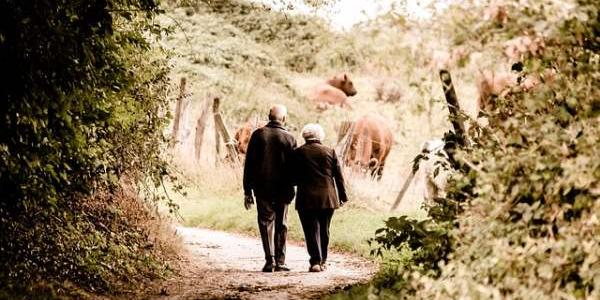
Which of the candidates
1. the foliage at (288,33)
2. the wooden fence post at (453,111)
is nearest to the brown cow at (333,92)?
the foliage at (288,33)

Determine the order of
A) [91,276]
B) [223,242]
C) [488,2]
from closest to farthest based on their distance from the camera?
[488,2]
[91,276]
[223,242]

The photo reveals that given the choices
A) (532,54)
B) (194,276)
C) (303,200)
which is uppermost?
(532,54)

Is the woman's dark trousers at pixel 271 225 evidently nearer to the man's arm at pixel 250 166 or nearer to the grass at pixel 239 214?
the man's arm at pixel 250 166

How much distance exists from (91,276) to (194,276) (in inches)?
83.8

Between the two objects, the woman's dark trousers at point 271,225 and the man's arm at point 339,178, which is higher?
the man's arm at point 339,178

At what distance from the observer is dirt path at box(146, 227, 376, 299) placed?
28.1 ft

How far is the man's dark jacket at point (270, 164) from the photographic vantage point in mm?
10164

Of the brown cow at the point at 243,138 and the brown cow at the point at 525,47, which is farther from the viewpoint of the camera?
the brown cow at the point at 243,138

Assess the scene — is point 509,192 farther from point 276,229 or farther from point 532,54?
point 276,229

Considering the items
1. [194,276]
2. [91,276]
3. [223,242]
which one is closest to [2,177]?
[91,276]

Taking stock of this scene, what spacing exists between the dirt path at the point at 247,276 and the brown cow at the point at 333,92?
15938 millimetres

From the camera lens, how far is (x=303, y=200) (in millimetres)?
10031

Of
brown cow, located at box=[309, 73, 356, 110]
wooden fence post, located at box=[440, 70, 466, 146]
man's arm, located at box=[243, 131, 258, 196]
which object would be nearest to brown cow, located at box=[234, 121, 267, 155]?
brown cow, located at box=[309, 73, 356, 110]

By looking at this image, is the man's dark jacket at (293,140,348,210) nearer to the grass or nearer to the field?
the grass
